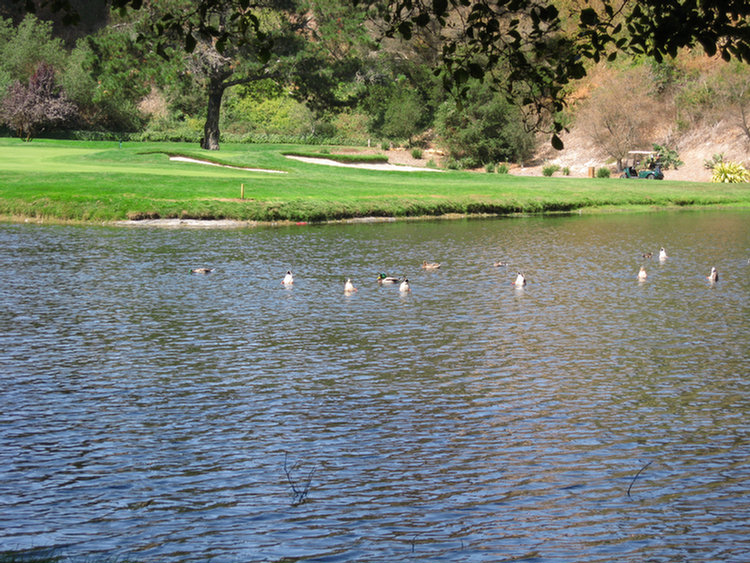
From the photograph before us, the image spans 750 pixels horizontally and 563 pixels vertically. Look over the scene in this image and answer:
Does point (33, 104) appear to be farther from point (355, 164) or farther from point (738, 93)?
point (738, 93)

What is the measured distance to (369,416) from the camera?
13930 mm

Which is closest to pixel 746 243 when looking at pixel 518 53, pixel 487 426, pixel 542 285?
pixel 542 285

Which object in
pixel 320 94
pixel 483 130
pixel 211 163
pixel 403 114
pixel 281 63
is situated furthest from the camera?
pixel 403 114

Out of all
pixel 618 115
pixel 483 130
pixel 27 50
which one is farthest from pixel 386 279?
pixel 27 50

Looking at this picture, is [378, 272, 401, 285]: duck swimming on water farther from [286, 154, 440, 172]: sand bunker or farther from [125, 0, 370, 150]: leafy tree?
[125, 0, 370, 150]: leafy tree

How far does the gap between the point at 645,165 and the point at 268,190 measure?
38195 mm

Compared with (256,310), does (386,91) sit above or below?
above

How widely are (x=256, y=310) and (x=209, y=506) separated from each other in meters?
12.1

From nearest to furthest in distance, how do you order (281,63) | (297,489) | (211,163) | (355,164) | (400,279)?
(297,489) → (400,279) → (211,163) → (355,164) → (281,63)

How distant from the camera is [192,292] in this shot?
963 inches

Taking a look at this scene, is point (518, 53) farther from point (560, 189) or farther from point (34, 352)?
point (560, 189)

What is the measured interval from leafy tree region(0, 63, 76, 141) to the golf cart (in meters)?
50.0

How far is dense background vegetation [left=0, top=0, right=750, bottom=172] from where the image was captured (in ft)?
233

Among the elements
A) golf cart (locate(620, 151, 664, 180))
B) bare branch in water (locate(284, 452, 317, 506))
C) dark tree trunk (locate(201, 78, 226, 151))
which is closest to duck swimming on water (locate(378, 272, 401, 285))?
bare branch in water (locate(284, 452, 317, 506))
